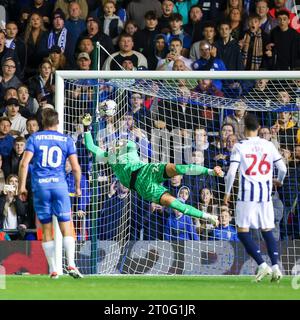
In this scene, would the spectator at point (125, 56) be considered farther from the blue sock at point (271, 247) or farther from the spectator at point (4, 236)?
the blue sock at point (271, 247)

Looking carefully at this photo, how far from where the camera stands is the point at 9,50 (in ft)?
67.6

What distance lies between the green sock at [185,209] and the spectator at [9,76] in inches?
203

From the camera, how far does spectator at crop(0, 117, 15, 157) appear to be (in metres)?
18.9

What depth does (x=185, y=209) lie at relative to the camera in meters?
15.8

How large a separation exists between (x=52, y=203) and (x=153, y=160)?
3097 mm

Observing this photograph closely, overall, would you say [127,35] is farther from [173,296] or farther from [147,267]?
[173,296]

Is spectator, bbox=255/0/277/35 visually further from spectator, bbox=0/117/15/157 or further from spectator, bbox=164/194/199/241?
spectator, bbox=0/117/15/157

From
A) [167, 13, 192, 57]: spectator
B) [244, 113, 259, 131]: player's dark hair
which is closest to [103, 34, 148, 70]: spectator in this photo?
[167, 13, 192, 57]: spectator

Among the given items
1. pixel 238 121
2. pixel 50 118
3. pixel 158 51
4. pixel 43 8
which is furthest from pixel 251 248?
pixel 43 8

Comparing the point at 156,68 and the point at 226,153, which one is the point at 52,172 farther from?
the point at 156,68

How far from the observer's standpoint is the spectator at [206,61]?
63.8 ft

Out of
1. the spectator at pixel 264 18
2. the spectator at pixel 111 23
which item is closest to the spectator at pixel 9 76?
the spectator at pixel 111 23

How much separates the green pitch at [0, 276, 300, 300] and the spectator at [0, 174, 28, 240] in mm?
2452

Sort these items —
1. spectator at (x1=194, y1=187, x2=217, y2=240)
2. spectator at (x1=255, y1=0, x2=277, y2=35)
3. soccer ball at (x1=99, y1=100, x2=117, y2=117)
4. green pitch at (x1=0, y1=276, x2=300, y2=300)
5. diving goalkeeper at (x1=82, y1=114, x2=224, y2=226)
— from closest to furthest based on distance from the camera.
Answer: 1. green pitch at (x1=0, y1=276, x2=300, y2=300)
2. diving goalkeeper at (x1=82, y1=114, x2=224, y2=226)
3. soccer ball at (x1=99, y1=100, x2=117, y2=117)
4. spectator at (x1=194, y1=187, x2=217, y2=240)
5. spectator at (x1=255, y1=0, x2=277, y2=35)
